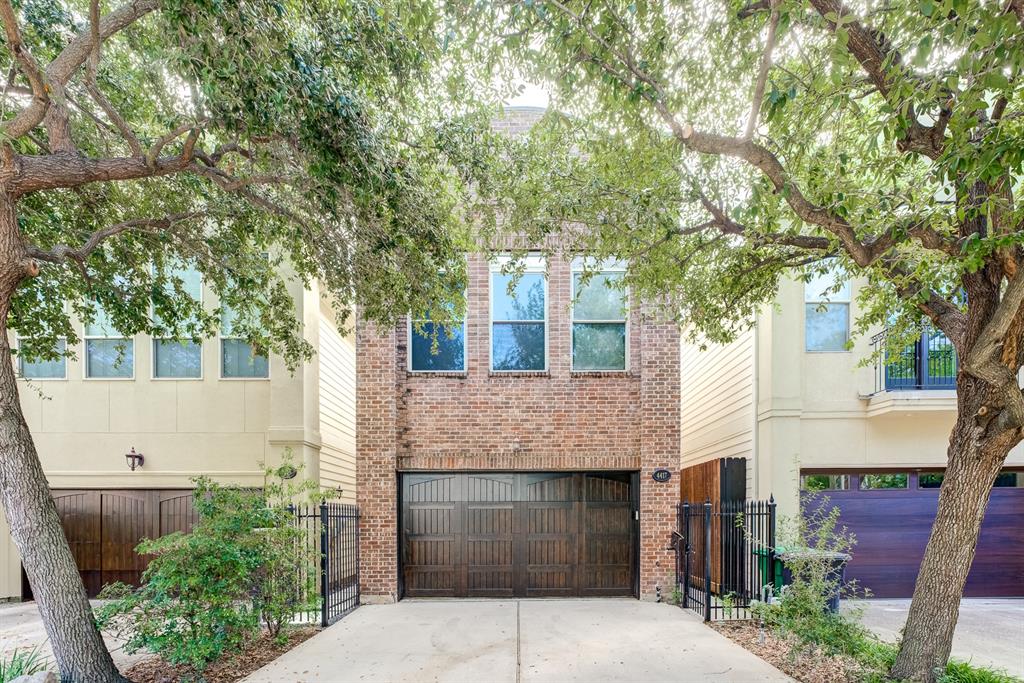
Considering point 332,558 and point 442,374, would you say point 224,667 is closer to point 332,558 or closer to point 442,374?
point 332,558

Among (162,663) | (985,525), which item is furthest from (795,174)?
(162,663)

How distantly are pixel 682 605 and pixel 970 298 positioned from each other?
566 cm

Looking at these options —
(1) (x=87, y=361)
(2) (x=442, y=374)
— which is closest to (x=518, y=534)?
(2) (x=442, y=374)

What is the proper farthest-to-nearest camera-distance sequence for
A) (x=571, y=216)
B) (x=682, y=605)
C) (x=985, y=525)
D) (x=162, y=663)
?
(x=985, y=525) < (x=682, y=605) < (x=571, y=216) < (x=162, y=663)

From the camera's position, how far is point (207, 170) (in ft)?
19.9

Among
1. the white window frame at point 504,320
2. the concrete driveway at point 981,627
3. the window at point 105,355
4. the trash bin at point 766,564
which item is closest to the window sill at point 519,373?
the white window frame at point 504,320

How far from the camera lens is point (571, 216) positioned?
6.57 metres

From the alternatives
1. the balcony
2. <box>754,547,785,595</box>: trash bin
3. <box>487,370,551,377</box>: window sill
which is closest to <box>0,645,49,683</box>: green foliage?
<box>487,370,551,377</box>: window sill

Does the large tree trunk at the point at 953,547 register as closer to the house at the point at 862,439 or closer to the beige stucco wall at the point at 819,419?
the house at the point at 862,439

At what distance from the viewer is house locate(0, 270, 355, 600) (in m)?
9.66

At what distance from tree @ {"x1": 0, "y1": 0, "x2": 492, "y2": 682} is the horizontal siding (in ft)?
8.68

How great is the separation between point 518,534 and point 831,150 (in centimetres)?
A: 695

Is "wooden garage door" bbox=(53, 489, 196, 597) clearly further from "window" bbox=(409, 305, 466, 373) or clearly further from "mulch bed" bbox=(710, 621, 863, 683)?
"mulch bed" bbox=(710, 621, 863, 683)

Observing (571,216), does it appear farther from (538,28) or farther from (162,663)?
(162,663)
